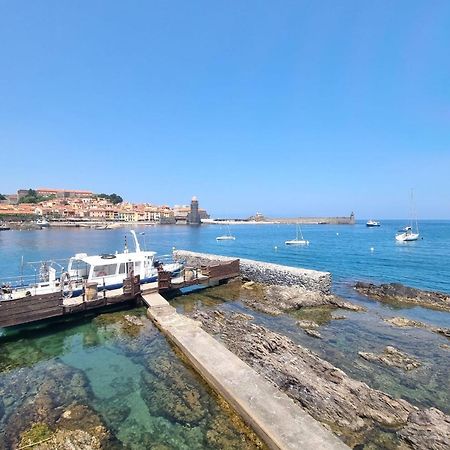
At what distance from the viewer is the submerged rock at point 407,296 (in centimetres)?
2304

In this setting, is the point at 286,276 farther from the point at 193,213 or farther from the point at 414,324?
the point at 193,213

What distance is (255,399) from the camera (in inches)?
334

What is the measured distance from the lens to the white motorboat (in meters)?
17.6

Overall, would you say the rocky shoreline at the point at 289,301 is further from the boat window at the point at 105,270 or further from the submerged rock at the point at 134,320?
the boat window at the point at 105,270

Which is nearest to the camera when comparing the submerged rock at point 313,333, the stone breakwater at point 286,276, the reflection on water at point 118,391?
the reflection on water at point 118,391

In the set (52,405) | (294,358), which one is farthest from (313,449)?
(52,405)

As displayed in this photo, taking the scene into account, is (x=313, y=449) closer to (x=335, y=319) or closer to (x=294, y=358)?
(x=294, y=358)

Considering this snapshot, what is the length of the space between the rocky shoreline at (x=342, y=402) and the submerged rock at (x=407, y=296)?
15.7m

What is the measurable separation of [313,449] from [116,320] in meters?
13.1

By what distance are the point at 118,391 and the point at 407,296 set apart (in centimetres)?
2316

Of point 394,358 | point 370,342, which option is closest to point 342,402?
point 394,358

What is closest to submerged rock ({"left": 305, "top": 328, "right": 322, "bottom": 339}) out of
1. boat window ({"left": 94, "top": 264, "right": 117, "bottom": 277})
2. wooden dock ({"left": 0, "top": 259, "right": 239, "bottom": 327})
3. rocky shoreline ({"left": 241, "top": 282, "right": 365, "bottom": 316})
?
rocky shoreline ({"left": 241, "top": 282, "right": 365, "bottom": 316})

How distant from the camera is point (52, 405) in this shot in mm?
9242

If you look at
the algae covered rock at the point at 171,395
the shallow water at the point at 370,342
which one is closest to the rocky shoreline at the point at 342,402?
the shallow water at the point at 370,342
